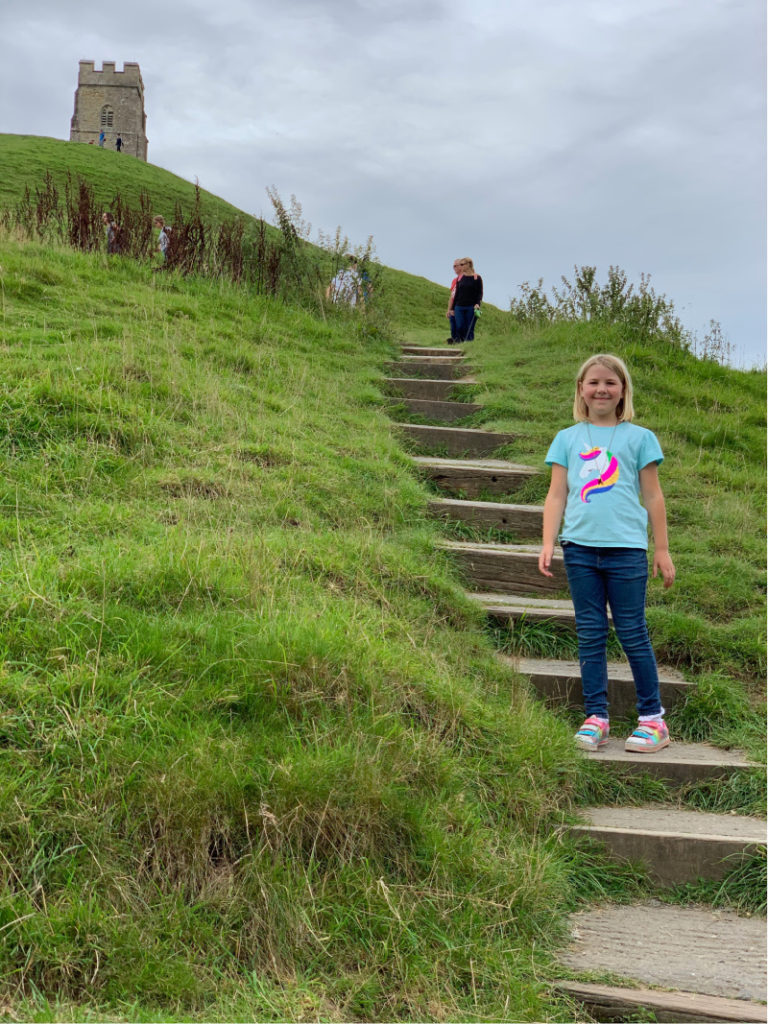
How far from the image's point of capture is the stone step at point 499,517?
6752 millimetres

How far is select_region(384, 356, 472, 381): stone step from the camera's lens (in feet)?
37.7

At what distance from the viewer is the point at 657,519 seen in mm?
4211

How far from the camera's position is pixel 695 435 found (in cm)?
920

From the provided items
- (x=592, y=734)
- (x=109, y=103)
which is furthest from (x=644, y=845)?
(x=109, y=103)

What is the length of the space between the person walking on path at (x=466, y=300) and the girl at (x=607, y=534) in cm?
998

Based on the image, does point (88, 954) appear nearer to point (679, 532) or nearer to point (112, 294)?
point (679, 532)

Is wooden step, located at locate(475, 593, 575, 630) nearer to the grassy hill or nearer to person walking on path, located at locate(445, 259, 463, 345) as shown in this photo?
the grassy hill

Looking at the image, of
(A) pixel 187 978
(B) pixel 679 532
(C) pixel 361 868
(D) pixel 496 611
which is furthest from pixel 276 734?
(B) pixel 679 532

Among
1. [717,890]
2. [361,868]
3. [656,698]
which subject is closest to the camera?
[361,868]

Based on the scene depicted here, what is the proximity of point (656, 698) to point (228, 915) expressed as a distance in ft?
8.21

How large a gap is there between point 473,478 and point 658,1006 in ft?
16.9

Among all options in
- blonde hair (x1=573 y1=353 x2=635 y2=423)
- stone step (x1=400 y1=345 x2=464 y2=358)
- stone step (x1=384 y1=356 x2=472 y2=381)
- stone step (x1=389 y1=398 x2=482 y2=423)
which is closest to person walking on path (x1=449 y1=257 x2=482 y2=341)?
stone step (x1=400 y1=345 x2=464 y2=358)

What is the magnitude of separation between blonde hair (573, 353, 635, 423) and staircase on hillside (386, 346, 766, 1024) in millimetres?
1405

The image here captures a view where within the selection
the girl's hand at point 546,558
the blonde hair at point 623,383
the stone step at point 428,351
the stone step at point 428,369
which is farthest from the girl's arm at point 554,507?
the stone step at point 428,351
